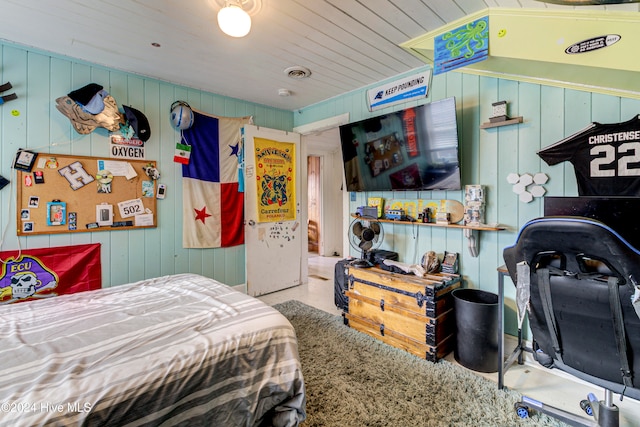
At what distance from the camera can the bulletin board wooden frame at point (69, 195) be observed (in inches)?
95.7

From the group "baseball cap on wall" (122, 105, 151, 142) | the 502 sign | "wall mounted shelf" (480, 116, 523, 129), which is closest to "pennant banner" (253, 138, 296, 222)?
"baseball cap on wall" (122, 105, 151, 142)

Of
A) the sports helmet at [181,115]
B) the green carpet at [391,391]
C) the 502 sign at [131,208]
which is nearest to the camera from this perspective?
the green carpet at [391,391]

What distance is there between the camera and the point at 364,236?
9.82ft

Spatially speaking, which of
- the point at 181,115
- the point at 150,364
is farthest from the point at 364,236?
the point at 181,115

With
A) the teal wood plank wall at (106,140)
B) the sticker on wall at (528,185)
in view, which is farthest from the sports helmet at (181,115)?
the sticker on wall at (528,185)

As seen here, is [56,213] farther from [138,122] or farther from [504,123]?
[504,123]

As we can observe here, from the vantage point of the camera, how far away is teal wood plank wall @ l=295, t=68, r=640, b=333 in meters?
2.04

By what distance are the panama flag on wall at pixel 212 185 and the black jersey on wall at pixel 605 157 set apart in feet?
10.6

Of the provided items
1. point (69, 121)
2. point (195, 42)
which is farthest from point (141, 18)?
point (69, 121)

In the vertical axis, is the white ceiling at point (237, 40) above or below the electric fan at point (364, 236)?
above

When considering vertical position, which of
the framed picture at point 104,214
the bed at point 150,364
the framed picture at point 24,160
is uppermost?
the framed picture at point 24,160

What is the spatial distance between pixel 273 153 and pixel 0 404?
331 cm

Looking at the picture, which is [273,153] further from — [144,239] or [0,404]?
[0,404]

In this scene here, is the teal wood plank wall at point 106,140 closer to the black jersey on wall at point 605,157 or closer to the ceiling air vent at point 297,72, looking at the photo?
the ceiling air vent at point 297,72
